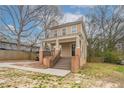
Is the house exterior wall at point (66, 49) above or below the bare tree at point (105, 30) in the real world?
below

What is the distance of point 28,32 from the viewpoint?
6.44 meters

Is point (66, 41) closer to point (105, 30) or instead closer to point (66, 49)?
point (66, 49)

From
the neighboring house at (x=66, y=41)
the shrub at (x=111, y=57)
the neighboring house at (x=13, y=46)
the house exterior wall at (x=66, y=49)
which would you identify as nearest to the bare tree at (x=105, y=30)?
the shrub at (x=111, y=57)

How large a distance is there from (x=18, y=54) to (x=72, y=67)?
2.81 metres

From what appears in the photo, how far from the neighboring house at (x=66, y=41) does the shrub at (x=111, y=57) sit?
97 cm

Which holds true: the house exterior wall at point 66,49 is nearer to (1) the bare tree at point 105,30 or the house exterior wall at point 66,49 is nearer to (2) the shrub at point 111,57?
(1) the bare tree at point 105,30

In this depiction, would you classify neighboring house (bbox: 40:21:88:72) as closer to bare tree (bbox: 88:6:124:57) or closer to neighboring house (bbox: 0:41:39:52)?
neighboring house (bbox: 0:41:39:52)

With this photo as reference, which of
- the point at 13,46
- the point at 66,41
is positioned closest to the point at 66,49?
the point at 66,41

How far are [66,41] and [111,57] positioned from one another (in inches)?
92.8

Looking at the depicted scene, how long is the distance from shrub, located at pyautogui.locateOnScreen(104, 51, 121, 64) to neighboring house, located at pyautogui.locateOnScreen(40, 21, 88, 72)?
97 centimetres

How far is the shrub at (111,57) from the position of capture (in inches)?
245

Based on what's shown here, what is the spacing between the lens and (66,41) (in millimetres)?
7562
